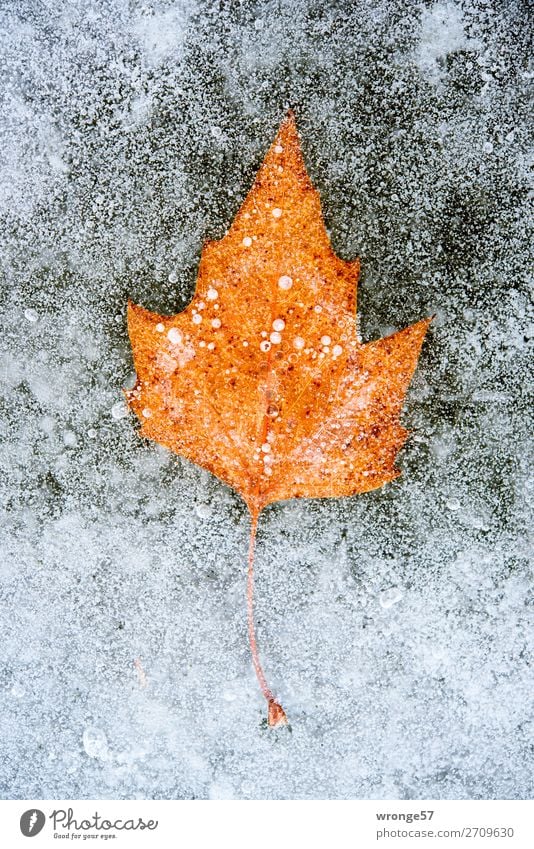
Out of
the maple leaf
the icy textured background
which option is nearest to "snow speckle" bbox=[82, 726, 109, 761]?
the icy textured background

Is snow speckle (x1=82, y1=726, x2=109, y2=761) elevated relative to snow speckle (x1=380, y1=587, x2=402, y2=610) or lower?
lower

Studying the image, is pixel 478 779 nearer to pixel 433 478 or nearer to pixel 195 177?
pixel 433 478

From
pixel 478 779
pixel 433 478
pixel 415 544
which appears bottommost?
pixel 478 779

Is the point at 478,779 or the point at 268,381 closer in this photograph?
the point at 268,381

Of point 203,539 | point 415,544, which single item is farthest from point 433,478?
point 203,539
